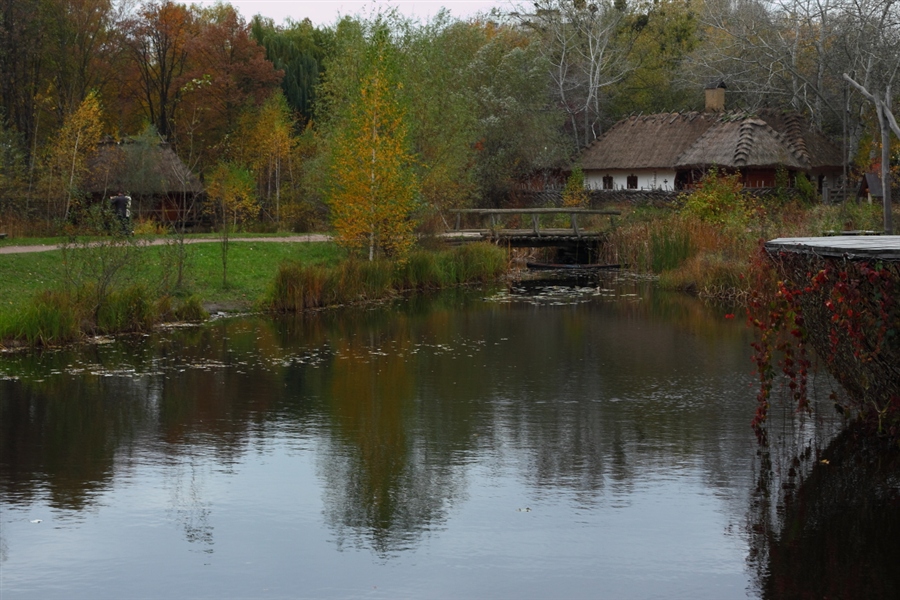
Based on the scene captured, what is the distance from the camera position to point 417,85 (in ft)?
129

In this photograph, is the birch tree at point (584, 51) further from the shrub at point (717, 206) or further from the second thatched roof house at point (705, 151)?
the shrub at point (717, 206)

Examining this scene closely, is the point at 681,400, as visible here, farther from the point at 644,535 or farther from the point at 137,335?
the point at 137,335

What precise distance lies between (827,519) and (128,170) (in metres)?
36.1

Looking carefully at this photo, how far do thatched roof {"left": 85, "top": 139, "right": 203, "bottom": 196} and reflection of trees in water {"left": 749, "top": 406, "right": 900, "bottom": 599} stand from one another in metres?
32.3

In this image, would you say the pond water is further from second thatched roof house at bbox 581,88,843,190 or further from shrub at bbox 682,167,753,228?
second thatched roof house at bbox 581,88,843,190

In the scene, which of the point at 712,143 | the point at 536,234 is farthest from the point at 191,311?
the point at 712,143

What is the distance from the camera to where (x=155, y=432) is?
12555 millimetres

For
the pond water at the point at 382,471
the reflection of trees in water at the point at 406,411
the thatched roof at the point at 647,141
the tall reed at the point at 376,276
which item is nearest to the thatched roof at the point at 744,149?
the thatched roof at the point at 647,141

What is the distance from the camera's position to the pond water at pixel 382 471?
8109 mm

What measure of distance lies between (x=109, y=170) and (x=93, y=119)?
8.61ft

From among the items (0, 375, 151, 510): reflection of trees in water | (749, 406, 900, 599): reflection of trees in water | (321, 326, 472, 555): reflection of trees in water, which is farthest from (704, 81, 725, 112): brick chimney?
(749, 406, 900, 599): reflection of trees in water

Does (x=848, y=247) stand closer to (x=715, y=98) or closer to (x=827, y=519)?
(x=827, y=519)

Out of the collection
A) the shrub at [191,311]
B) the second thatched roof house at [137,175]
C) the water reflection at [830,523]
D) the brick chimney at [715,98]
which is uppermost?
the brick chimney at [715,98]

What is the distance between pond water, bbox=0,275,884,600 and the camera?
26.6ft
